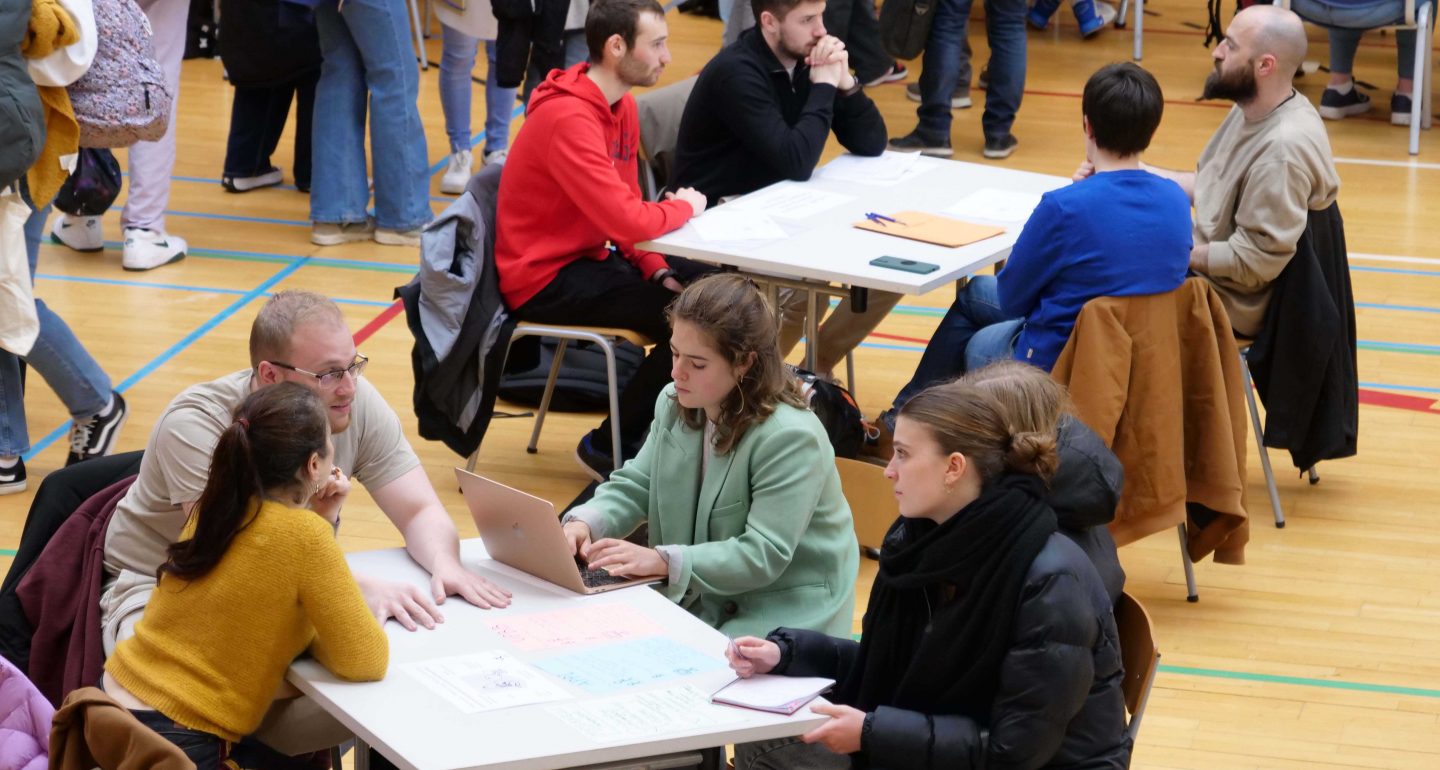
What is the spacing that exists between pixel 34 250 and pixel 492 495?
8.36ft

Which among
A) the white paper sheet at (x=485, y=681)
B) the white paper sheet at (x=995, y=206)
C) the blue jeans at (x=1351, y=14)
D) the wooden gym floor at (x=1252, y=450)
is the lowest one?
the wooden gym floor at (x=1252, y=450)

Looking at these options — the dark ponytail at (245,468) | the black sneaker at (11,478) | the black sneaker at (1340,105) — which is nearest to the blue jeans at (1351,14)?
the black sneaker at (1340,105)

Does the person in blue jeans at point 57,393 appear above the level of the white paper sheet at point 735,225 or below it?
below

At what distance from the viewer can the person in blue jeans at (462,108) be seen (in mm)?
7203

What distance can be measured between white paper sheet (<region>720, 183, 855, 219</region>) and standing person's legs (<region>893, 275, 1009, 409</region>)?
0.49 m

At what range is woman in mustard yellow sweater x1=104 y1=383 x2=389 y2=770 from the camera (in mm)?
2506

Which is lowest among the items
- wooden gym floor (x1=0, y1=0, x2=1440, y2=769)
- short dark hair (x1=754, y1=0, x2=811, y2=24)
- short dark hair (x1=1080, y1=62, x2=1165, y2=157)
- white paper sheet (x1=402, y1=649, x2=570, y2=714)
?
wooden gym floor (x1=0, y1=0, x2=1440, y2=769)

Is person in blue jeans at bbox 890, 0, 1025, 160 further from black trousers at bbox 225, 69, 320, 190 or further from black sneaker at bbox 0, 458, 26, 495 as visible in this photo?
black sneaker at bbox 0, 458, 26, 495

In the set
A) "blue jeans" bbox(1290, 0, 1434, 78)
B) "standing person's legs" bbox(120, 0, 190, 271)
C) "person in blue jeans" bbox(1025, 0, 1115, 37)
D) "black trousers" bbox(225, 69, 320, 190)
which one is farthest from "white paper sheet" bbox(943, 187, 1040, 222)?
"person in blue jeans" bbox(1025, 0, 1115, 37)

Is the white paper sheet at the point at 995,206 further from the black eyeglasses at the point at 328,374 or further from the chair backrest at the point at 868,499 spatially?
the black eyeglasses at the point at 328,374

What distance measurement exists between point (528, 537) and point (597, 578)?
146mm

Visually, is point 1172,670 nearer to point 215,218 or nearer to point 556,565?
point 556,565

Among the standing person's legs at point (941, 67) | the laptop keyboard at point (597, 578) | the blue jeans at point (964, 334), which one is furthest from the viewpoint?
the standing person's legs at point (941, 67)

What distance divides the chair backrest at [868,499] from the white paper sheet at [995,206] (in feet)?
5.00
